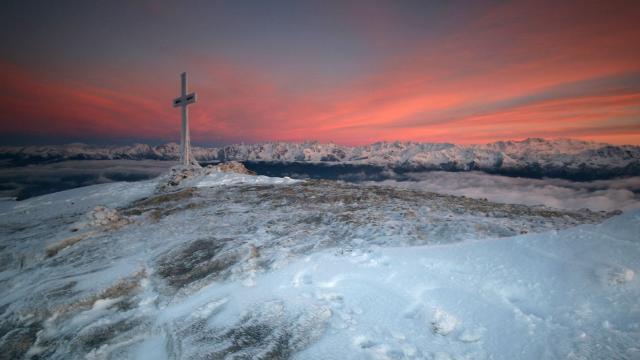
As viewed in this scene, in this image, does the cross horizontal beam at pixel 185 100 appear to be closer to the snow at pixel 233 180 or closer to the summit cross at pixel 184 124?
the summit cross at pixel 184 124

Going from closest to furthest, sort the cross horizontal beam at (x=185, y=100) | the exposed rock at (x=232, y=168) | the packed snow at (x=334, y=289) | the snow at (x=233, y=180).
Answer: the packed snow at (x=334, y=289)
the snow at (x=233, y=180)
the exposed rock at (x=232, y=168)
the cross horizontal beam at (x=185, y=100)

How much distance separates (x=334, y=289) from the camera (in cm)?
759

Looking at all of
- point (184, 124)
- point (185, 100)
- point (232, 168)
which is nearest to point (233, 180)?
point (232, 168)

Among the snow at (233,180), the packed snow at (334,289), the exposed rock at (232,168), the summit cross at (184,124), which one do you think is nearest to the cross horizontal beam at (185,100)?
the summit cross at (184,124)

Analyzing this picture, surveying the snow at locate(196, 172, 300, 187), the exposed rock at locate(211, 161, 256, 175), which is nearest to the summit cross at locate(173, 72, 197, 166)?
the exposed rock at locate(211, 161, 256, 175)

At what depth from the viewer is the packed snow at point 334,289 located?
5.53 m

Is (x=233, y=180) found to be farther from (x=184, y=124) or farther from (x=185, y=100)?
(x=185, y=100)

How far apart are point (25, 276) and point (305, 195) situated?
1332 cm

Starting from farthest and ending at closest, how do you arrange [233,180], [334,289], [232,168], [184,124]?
1. [184,124]
2. [232,168]
3. [233,180]
4. [334,289]

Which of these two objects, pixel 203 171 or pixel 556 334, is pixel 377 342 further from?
pixel 203 171

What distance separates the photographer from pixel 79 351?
275 inches

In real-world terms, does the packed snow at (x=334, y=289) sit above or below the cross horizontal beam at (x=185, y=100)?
below

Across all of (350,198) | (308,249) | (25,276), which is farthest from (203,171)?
(308,249)

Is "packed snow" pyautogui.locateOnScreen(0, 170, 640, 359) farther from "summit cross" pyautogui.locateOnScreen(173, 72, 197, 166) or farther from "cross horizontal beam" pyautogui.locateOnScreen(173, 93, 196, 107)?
"cross horizontal beam" pyautogui.locateOnScreen(173, 93, 196, 107)
